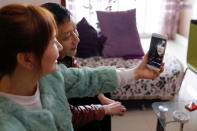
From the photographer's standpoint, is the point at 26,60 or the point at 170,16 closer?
the point at 26,60

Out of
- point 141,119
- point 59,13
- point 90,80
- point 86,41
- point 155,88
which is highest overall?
point 59,13

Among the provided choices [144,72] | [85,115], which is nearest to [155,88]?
[144,72]

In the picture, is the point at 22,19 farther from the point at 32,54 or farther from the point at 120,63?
the point at 120,63

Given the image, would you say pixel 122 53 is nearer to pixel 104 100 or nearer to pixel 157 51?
pixel 104 100

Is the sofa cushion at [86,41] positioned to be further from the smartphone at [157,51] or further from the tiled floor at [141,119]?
the smartphone at [157,51]

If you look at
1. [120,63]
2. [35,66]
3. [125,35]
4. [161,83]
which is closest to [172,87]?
[161,83]

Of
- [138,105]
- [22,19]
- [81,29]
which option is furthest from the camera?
[81,29]

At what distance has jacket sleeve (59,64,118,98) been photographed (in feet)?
3.19

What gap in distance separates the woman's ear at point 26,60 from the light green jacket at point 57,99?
121mm

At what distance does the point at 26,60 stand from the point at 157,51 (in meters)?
0.65

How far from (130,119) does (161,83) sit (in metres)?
0.46

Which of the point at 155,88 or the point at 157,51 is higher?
the point at 157,51

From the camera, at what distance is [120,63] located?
2324 mm

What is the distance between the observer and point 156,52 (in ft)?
3.53
